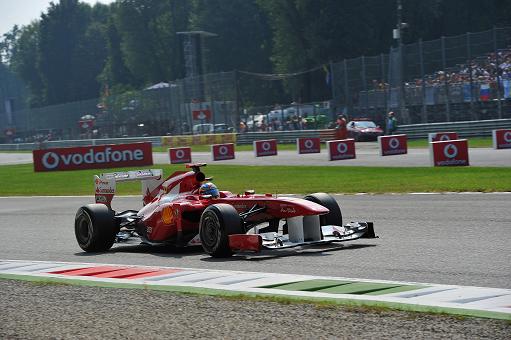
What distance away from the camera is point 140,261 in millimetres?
12555

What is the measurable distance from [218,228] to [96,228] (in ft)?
8.95

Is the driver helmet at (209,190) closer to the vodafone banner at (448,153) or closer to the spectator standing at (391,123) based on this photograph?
the vodafone banner at (448,153)

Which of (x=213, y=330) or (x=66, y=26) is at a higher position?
(x=66, y=26)

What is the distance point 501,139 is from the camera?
1382 inches

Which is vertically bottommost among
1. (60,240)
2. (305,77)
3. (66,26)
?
(60,240)

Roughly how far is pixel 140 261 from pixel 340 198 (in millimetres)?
8716

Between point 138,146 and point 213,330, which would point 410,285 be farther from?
point 138,146

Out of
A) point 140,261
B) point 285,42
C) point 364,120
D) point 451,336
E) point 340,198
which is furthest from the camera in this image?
point 285,42

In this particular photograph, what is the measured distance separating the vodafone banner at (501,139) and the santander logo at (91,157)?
16531 millimetres

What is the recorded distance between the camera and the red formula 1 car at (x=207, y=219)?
11.7 m

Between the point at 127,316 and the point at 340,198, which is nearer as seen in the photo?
the point at 127,316

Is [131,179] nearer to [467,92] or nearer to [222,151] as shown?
[467,92]

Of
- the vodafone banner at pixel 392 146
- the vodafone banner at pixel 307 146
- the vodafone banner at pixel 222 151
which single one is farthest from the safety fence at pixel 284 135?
the vodafone banner at pixel 222 151

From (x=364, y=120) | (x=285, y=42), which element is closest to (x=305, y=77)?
(x=285, y=42)
